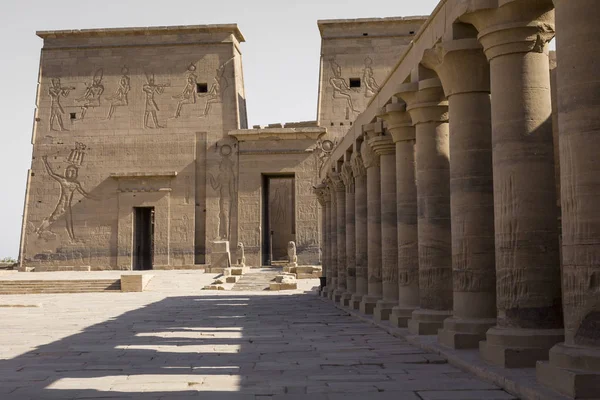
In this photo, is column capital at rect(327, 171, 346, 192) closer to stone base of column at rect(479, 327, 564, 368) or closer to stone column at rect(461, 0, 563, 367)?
stone column at rect(461, 0, 563, 367)

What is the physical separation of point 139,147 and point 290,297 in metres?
16.5

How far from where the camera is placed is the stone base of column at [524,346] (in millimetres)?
5953

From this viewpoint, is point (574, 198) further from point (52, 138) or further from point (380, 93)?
point (52, 138)

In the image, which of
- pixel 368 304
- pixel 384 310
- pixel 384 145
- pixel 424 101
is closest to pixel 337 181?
pixel 368 304

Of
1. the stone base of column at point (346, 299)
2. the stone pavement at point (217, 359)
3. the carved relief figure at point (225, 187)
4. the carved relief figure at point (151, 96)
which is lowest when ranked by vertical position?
the stone pavement at point (217, 359)

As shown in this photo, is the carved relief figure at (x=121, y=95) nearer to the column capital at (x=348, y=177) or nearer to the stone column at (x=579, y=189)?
the column capital at (x=348, y=177)

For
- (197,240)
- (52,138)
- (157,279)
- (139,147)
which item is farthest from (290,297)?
(52,138)

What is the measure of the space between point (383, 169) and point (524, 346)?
585 centimetres

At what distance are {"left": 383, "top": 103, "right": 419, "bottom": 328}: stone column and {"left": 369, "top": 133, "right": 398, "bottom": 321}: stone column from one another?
1095 millimetres

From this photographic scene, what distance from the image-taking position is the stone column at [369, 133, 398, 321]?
1140 cm

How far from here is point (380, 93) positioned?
1174 cm

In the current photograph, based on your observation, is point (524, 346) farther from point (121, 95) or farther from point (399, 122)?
point (121, 95)

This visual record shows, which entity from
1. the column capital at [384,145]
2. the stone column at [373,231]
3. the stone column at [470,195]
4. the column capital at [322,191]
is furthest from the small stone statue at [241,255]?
the stone column at [470,195]

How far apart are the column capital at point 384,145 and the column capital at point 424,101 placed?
2.27 meters
